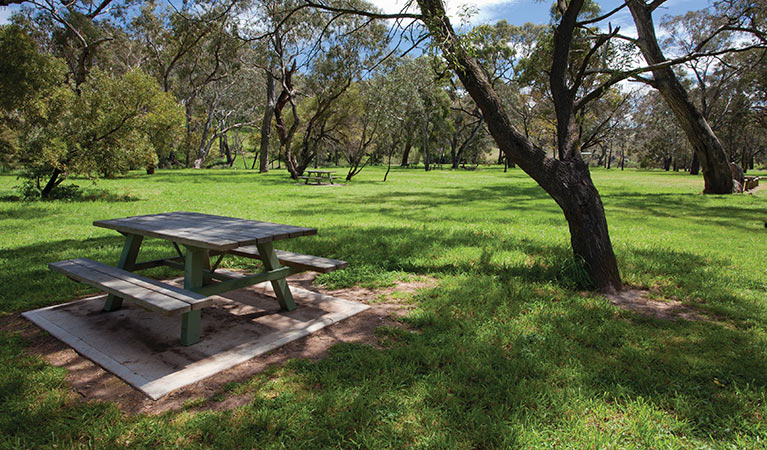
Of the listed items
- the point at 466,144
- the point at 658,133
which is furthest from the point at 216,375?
the point at 658,133

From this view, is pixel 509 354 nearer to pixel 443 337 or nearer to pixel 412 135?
pixel 443 337

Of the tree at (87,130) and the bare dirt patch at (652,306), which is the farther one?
the tree at (87,130)

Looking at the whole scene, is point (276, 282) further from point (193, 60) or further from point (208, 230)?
point (193, 60)

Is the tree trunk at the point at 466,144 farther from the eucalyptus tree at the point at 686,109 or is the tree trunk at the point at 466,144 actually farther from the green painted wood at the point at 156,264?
the green painted wood at the point at 156,264

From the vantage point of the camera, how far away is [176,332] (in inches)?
148

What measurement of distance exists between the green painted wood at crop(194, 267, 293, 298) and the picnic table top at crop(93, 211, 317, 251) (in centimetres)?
41

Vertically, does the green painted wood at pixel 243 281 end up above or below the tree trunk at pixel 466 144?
below

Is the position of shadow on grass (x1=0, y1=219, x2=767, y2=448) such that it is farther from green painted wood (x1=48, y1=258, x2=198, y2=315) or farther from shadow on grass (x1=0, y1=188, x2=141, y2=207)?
shadow on grass (x1=0, y1=188, x2=141, y2=207)

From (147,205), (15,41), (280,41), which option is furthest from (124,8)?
(147,205)

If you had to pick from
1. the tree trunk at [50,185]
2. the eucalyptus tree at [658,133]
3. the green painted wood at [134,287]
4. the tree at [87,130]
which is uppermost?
the eucalyptus tree at [658,133]

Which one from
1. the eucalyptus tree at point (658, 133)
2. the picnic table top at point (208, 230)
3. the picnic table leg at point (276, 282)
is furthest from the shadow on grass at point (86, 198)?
the eucalyptus tree at point (658, 133)

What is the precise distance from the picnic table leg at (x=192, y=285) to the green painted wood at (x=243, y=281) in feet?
0.30

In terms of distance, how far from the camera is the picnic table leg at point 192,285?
11.4 ft

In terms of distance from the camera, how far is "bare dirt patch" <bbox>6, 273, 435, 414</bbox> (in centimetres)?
275
